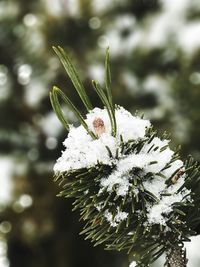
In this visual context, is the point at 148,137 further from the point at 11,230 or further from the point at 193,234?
the point at 11,230

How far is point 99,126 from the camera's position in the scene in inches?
13.2

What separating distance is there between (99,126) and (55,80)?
2.40 metres

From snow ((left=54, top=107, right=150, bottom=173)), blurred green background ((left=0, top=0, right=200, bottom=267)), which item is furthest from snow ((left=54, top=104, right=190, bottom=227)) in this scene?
blurred green background ((left=0, top=0, right=200, bottom=267))

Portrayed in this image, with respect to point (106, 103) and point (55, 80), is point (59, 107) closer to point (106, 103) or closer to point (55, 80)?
point (106, 103)

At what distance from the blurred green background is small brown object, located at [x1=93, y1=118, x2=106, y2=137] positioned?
87.7 inches

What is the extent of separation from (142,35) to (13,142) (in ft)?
3.71

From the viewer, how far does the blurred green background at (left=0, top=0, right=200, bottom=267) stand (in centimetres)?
267

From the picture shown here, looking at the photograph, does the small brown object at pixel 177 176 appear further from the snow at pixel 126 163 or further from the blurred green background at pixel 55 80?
the blurred green background at pixel 55 80

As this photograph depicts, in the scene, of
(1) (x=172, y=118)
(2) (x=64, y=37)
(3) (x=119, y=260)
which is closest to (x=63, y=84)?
(2) (x=64, y=37)

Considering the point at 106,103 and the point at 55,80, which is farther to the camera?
the point at 55,80

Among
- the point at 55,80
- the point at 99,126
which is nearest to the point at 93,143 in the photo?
the point at 99,126

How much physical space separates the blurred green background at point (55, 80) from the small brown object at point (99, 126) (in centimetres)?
223

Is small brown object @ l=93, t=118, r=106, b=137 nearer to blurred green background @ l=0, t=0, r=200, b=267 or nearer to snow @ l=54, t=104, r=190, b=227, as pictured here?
snow @ l=54, t=104, r=190, b=227

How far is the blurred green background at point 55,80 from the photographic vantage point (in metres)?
2.67
